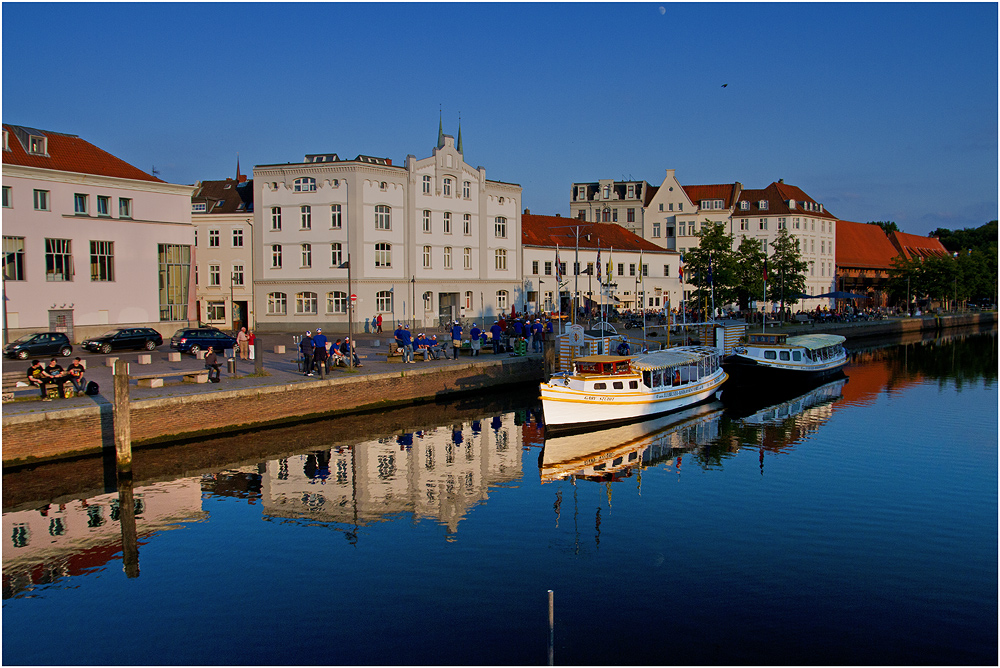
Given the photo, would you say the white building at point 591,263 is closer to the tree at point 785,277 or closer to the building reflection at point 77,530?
the tree at point 785,277

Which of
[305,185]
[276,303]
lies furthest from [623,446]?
[305,185]

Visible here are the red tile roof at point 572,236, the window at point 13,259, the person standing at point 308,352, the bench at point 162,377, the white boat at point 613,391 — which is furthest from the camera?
the red tile roof at point 572,236

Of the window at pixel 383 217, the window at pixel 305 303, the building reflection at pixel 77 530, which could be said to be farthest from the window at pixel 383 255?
the building reflection at pixel 77 530

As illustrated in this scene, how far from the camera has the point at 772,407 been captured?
4041 cm

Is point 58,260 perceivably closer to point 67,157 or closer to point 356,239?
point 67,157

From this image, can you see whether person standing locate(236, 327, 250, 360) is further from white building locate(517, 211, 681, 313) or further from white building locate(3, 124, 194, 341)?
white building locate(517, 211, 681, 313)

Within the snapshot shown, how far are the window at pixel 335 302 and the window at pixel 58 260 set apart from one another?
55.0 ft

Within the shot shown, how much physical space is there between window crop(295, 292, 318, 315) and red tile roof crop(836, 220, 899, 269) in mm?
75853

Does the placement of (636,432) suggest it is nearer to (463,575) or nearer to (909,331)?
(463,575)

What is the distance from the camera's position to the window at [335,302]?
58375 millimetres

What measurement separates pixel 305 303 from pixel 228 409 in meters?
30.4

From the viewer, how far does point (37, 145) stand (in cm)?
4784

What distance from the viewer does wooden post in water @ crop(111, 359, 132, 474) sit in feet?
79.9

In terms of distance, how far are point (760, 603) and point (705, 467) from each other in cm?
1157
